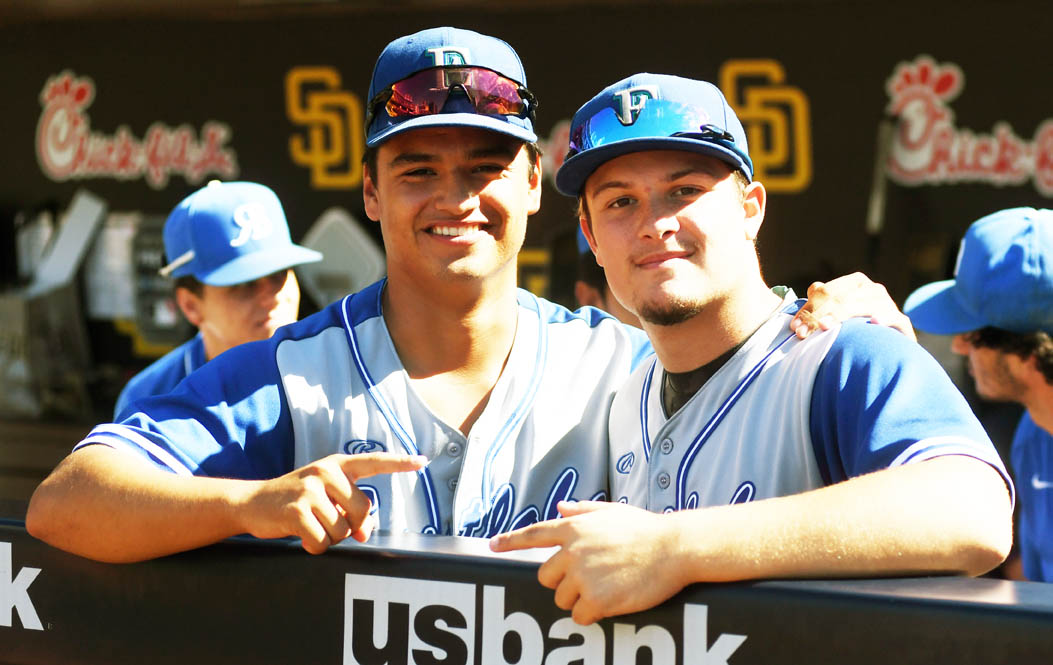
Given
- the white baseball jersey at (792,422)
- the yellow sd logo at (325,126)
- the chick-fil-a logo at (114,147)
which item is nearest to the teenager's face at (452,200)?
the white baseball jersey at (792,422)

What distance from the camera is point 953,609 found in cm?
112

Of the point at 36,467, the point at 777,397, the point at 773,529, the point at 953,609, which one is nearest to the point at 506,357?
the point at 777,397

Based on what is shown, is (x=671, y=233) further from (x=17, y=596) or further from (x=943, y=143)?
(x=943, y=143)

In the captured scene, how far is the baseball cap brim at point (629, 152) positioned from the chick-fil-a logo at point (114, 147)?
4553 mm

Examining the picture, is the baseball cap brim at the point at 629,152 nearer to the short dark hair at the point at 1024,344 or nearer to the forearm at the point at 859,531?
the forearm at the point at 859,531

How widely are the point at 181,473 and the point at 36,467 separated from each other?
202 inches

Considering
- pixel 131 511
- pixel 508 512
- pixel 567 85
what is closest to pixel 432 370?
pixel 508 512

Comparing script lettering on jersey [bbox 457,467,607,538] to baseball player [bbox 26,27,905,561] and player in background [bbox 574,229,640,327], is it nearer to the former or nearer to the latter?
baseball player [bbox 26,27,905,561]

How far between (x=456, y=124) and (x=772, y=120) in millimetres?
3517

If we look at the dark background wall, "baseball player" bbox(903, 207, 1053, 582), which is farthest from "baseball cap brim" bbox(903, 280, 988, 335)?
the dark background wall

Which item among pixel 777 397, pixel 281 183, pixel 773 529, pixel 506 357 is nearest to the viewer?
pixel 773 529

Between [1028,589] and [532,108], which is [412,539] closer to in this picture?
[1028,589]

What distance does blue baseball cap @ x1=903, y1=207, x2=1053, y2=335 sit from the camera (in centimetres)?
262

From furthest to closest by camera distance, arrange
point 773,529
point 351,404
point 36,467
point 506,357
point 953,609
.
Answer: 1. point 36,467
2. point 506,357
3. point 351,404
4. point 773,529
5. point 953,609
